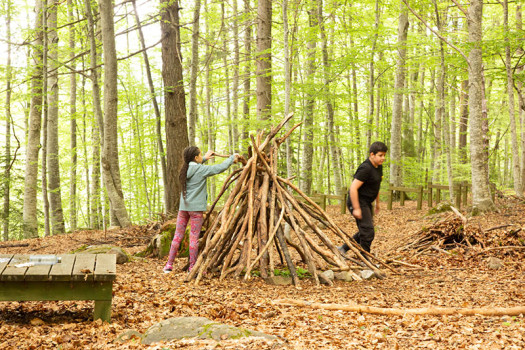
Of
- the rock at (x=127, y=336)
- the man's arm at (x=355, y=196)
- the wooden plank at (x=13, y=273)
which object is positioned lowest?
the rock at (x=127, y=336)

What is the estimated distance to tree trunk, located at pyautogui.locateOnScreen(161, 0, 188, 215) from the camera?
29.7 ft

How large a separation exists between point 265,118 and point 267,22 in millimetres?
2064

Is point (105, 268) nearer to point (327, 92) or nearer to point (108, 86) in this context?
point (108, 86)

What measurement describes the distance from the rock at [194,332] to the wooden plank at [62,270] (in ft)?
2.90

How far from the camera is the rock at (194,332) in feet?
10.6

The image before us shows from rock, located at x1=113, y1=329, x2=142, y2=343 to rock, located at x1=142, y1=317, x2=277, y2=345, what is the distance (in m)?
0.13

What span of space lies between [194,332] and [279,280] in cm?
219

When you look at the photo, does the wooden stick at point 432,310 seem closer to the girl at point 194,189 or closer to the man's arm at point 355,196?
the man's arm at point 355,196

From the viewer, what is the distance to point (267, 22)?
9461 mm

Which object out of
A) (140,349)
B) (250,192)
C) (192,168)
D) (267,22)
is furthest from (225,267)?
(267,22)

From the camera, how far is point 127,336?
3.43 meters

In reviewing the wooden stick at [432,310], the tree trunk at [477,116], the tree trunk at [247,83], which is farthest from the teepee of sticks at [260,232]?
the tree trunk at [477,116]

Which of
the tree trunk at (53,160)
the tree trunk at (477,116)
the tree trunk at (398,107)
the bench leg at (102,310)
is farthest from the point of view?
the tree trunk at (398,107)

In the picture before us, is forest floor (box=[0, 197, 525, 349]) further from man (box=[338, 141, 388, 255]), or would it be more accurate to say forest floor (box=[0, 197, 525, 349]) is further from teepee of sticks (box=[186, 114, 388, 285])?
man (box=[338, 141, 388, 255])
